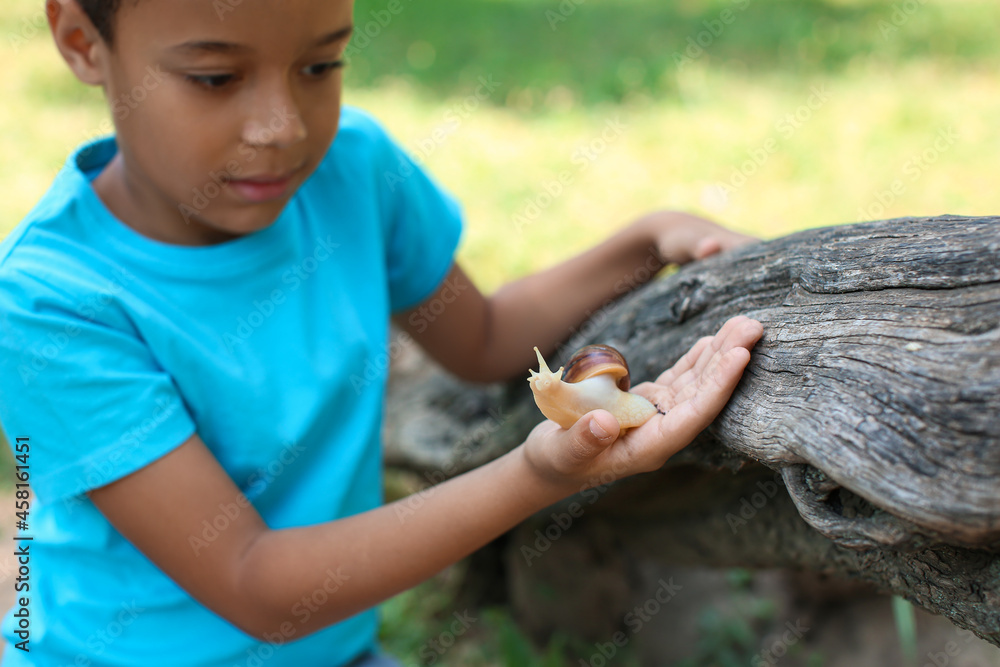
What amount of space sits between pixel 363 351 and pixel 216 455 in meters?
0.44

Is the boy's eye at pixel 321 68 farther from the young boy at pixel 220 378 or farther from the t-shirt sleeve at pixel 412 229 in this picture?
the t-shirt sleeve at pixel 412 229

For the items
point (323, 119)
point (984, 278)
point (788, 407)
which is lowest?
point (788, 407)

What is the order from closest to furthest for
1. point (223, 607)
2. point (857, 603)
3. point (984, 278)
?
point (984, 278)
point (223, 607)
point (857, 603)

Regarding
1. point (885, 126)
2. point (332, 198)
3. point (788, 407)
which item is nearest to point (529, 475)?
point (788, 407)

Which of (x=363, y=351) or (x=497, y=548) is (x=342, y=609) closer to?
(x=363, y=351)

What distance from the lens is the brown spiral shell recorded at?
155cm

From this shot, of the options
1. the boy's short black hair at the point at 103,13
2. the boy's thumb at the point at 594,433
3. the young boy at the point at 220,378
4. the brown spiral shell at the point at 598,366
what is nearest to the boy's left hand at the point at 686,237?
the young boy at the point at 220,378

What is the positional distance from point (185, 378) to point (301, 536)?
46 cm

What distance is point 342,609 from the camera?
177 cm

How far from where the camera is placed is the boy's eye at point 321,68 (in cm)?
177

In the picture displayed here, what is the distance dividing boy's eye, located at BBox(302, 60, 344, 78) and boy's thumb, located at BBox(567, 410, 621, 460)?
949 mm

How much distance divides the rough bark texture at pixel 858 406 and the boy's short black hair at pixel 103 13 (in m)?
1.31

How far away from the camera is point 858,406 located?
1.23 metres

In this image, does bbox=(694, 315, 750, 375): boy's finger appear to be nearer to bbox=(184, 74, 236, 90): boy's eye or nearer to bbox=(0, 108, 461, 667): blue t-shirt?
bbox=(0, 108, 461, 667): blue t-shirt
